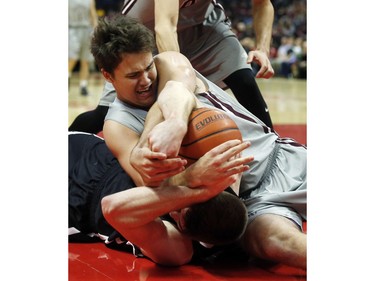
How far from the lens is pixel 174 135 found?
6.61 ft

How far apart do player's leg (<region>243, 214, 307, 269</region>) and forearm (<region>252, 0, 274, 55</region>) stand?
1106mm

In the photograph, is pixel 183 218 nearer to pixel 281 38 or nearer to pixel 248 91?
pixel 248 91

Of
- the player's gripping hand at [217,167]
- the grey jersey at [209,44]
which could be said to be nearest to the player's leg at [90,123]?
the grey jersey at [209,44]

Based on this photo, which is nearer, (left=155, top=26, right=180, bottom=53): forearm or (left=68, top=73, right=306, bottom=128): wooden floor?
(left=155, top=26, right=180, bottom=53): forearm

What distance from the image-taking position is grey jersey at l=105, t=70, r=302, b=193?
233 centimetres

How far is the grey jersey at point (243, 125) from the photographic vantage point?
233 cm

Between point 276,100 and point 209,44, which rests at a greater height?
point 209,44

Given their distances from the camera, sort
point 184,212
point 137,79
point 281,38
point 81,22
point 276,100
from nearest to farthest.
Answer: point 184,212 < point 137,79 < point 81,22 < point 281,38 < point 276,100

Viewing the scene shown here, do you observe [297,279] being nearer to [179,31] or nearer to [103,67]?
[103,67]

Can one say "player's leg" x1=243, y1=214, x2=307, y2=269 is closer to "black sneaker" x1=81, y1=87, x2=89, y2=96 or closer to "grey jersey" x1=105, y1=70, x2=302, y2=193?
"grey jersey" x1=105, y1=70, x2=302, y2=193

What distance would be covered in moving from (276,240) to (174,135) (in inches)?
20.0

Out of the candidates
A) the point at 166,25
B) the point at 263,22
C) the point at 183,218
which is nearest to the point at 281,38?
the point at 263,22

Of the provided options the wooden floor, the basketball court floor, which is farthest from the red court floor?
the wooden floor
